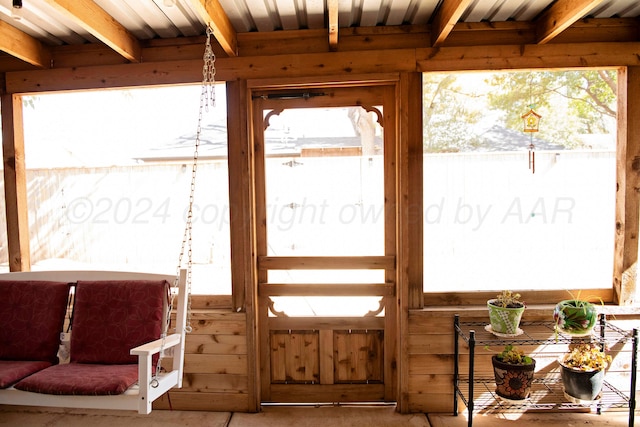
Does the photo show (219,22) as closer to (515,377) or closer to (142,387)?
(142,387)

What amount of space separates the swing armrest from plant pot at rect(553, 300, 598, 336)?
2180 mm

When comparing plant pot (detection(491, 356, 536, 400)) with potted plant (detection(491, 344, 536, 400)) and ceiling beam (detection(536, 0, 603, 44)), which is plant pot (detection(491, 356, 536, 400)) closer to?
potted plant (detection(491, 344, 536, 400))

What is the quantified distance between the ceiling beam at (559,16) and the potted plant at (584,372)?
74.7 inches

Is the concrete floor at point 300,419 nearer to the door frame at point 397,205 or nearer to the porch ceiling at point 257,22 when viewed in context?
the door frame at point 397,205

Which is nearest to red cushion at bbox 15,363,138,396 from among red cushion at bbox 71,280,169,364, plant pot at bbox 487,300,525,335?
red cushion at bbox 71,280,169,364

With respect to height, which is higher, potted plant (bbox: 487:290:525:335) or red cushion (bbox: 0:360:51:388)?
potted plant (bbox: 487:290:525:335)

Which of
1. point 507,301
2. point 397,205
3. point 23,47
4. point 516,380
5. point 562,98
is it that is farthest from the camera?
point 562,98

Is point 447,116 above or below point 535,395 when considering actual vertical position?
above

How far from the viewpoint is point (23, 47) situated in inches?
97.7

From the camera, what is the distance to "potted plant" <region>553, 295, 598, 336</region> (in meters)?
2.25

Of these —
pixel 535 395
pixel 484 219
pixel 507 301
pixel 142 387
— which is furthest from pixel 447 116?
pixel 142 387

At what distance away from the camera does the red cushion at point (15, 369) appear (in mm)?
1908

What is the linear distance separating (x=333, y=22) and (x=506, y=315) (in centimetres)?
195

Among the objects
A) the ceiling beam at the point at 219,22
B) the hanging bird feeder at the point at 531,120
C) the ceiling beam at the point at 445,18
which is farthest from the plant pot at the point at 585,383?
the ceiling beam at the point at 219,22
